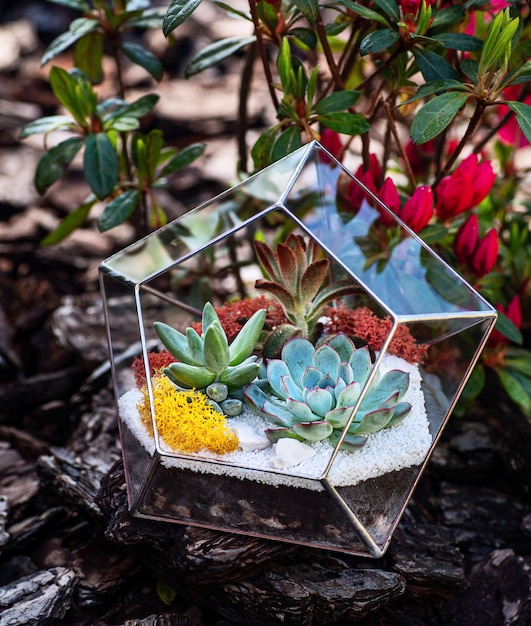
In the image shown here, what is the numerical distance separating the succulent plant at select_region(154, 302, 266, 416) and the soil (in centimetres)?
24

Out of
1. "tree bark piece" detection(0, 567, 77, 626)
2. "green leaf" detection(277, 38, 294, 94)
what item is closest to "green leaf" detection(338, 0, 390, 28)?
"green leaf" detection(277, 38, 294, 94)

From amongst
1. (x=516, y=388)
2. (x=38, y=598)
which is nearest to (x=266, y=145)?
(x=516, y=388)

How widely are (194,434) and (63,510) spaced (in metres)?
0.54

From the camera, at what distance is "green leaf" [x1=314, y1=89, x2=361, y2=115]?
4.33ft

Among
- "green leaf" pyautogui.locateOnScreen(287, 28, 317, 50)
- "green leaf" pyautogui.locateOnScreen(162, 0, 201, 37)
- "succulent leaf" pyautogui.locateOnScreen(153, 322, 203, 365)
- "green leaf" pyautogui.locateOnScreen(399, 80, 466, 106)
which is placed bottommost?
"succulent leaf" pyautogui.locateOnScreen(153, 322, 203, 365)

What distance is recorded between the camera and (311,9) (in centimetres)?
116

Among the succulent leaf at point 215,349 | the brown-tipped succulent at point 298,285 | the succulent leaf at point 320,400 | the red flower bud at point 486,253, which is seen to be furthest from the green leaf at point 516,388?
the succulent leaf at point 215,349

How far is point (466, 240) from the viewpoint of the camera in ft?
4.70

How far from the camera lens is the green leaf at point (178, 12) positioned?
119 centimetres

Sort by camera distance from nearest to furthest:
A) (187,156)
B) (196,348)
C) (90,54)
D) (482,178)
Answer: (196,348) → (482,178) → (187,156) → (90,54)

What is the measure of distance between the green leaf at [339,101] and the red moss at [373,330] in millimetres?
392

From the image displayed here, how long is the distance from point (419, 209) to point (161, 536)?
2.56 feet

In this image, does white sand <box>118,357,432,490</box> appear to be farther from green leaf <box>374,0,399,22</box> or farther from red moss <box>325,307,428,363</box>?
green leaf <box>374,0,399,22</box>

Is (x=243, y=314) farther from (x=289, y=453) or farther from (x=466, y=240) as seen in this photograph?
(x=466, y=240)
